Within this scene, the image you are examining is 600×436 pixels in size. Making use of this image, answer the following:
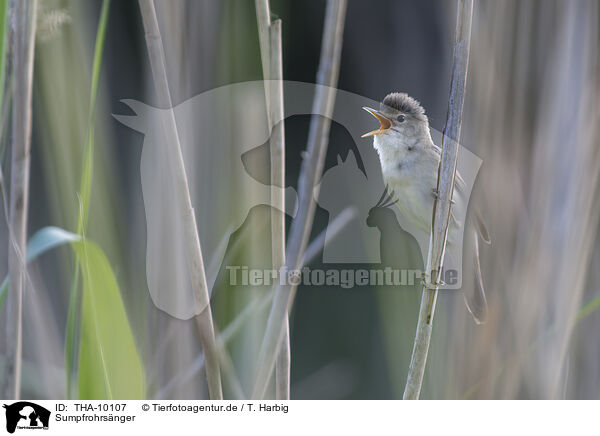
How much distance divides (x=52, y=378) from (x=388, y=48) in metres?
0.78

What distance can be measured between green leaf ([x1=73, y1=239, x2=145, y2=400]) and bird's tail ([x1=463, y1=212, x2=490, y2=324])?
1.87 feet

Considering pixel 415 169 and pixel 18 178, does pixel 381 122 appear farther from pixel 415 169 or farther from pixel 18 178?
pixel 18 178

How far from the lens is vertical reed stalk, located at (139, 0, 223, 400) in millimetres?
587

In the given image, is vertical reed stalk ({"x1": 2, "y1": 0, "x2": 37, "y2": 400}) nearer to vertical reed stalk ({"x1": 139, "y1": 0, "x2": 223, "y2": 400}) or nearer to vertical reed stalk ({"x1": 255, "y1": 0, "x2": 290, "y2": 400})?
vertical reed stalk ({"x1": 139, "y1": 0, "x2": 223, "y2": 400})

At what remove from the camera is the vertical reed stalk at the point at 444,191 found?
0.62 meters

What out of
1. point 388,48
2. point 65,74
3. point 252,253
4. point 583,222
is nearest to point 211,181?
point 252,253

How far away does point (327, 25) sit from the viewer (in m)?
0.59

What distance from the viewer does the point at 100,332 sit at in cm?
68

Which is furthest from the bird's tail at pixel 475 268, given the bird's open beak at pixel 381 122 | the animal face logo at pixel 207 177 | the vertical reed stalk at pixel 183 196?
the vertical reed stalk at pixel 183 196

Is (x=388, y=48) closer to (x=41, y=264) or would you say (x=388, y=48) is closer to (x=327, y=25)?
(x=327, y=25)
